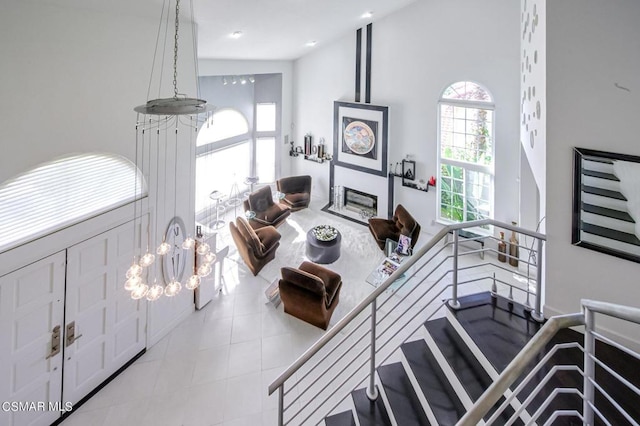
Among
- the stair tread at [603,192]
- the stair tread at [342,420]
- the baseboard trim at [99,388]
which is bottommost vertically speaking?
the baseboard trim at [99,388]

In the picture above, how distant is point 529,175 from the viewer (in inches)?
242

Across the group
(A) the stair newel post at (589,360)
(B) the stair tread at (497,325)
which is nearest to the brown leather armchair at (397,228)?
(B) the stair tread at (497,325)

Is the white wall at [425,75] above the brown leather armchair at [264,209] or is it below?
above

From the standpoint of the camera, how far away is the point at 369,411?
3211 mm

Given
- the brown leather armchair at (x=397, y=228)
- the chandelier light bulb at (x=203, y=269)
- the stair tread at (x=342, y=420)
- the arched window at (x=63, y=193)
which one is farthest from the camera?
the brown leather armchair at (x=397, y=228)

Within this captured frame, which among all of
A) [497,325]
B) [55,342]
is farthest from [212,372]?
[497,325]

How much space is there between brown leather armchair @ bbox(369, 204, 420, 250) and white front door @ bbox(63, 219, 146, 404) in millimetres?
4862

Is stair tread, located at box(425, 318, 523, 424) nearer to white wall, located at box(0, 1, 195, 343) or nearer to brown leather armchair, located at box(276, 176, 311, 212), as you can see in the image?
white wall, located at box(0, 1, 195, 343)

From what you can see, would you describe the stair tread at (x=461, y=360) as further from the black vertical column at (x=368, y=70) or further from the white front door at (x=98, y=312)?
the black vertical column at (x=368, y=70)

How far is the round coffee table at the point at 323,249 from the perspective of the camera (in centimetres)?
798

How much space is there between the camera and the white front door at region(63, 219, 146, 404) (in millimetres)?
4547

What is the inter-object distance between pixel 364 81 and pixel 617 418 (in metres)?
8.50

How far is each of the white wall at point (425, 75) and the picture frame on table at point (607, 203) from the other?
454cm

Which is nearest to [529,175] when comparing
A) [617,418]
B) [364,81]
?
[617,418]
